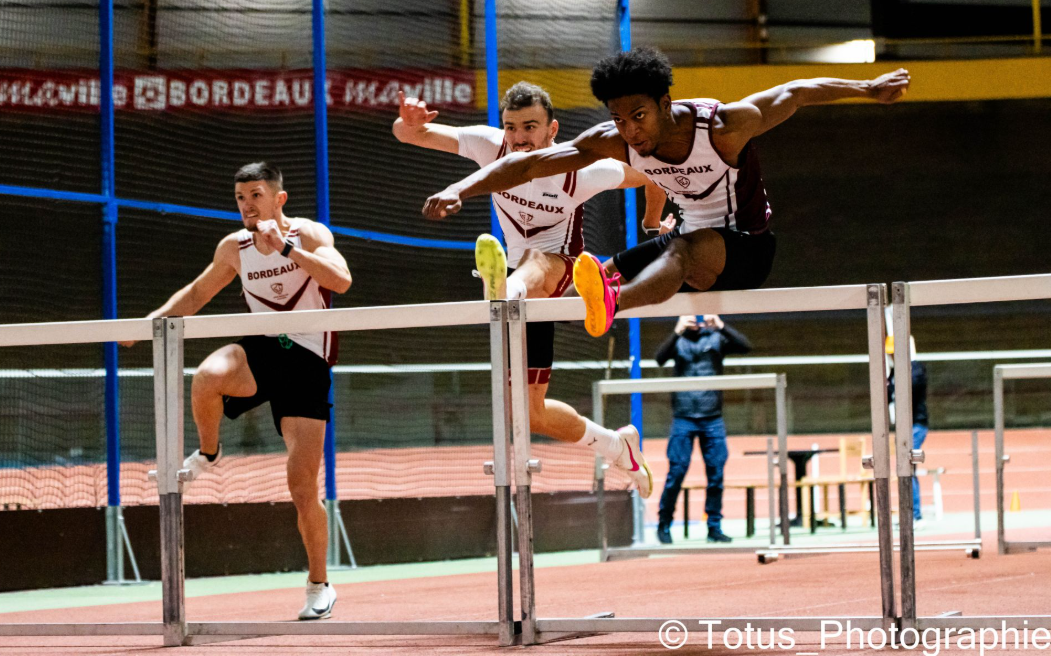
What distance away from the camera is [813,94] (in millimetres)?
4301

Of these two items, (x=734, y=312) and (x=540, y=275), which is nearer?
(x=734, y=312)

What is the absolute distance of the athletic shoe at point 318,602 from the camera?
5.25m

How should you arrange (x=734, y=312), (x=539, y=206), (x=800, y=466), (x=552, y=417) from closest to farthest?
(x=734, y=312), (x=552, y=417), (x=539, y=206), (x=800, y=466)

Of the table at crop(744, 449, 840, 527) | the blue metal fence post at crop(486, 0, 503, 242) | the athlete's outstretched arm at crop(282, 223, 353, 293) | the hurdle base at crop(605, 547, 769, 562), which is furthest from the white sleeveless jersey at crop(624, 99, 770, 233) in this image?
the table at crop(744, 449, 840, 527)

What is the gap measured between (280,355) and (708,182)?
77.9 inches

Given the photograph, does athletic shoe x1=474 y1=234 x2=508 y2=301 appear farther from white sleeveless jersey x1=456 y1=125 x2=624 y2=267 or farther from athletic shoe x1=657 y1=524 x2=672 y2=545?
athletic shoe x1=657 y1=524 x2=672 y2=545

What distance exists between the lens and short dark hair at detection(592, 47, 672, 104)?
4.27 metres

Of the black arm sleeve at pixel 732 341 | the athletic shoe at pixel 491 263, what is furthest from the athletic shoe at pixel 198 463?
the black arm sleeve at pixel 732 341

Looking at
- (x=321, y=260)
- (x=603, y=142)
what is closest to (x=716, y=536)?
(x=321, y=260)

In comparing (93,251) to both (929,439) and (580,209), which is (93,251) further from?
(929,439)

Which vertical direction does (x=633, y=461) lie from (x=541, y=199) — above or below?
below

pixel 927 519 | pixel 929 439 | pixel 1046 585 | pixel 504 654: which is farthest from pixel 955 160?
pixel 504 654

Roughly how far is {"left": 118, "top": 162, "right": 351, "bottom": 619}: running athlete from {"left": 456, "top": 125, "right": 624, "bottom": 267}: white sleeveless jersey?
31.9 inches

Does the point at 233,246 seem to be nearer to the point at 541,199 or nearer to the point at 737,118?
the point at 541,199
